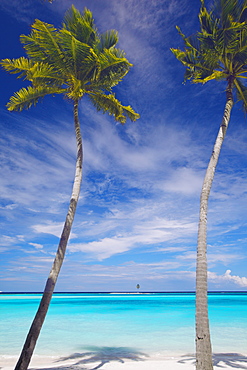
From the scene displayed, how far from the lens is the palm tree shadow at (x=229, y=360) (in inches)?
433

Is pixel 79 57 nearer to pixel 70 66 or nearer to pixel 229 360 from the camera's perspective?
pixel 70 66

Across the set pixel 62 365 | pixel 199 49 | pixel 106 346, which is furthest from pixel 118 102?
pixel 106 346

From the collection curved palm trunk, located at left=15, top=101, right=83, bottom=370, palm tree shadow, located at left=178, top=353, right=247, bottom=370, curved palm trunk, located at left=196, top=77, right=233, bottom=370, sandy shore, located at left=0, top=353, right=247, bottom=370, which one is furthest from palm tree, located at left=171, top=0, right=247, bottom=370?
palm tree shadow, located at left=178, top=353, right=247, bottom=370

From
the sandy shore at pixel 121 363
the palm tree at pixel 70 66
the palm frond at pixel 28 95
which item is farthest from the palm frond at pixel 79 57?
the sandy shore at pixel 121 363

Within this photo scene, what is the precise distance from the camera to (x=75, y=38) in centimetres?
964

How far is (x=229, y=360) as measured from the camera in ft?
39.9

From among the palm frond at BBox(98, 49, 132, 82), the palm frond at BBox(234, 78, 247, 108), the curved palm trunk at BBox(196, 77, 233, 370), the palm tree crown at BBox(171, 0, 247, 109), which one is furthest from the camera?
the palm frond at BBox(234, 78, 247, 108)

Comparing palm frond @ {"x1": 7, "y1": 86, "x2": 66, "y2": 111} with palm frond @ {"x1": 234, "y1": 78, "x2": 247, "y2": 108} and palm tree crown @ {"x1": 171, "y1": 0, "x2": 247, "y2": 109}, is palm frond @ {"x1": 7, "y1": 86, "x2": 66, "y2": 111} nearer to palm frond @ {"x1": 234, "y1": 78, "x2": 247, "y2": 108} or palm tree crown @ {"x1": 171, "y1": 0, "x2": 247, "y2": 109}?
palm tree crown @ {"x1": 171, "y1": 0, "x2": 247, "y2": 109}

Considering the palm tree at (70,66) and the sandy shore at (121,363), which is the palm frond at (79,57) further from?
the sandy shore at (121,363)

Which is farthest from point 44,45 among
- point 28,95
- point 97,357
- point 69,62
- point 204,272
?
point 97,357

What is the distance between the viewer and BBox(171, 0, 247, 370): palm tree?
718 cm

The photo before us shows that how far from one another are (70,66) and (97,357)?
1232cm

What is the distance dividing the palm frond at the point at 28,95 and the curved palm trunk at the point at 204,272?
595cm

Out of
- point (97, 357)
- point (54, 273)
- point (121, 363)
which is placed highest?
point (54, 273)
